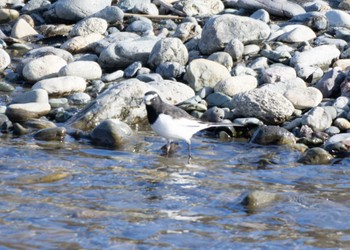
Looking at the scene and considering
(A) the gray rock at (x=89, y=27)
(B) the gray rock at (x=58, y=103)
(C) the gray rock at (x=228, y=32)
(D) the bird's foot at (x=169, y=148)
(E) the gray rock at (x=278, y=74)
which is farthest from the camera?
(A) the gray rock at (x=89, y=27)

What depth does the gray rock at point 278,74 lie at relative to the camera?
44.3 ft

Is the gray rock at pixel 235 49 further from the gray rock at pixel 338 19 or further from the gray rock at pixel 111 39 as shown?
the gray rock at pixel 338 19

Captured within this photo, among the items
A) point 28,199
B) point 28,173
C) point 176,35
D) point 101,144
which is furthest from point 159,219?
point 176,35

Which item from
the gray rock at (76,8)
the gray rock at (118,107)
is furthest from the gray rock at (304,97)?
the gray rock at (76,8)

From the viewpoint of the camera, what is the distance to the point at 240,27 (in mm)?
15117

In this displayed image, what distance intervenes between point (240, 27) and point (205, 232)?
8.00 m

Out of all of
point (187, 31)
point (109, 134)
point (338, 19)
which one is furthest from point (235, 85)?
point (338, 19)

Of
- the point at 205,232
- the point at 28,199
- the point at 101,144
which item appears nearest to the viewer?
the point at 205,232

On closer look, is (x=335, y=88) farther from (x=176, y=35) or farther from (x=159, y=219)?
(x=159, y=219)

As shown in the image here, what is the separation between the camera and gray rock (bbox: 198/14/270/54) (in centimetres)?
1498

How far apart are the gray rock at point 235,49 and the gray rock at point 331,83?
74.9 inches

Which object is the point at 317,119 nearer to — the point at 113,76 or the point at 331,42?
the point at 331,42

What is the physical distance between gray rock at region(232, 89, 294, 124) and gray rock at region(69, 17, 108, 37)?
5.82 metres

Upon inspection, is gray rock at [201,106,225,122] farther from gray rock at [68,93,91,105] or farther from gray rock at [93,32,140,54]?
gray rock at [93,32,140,54]
